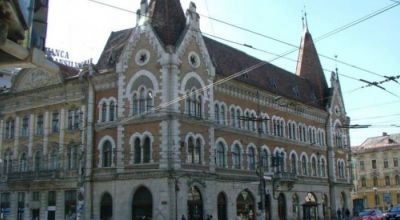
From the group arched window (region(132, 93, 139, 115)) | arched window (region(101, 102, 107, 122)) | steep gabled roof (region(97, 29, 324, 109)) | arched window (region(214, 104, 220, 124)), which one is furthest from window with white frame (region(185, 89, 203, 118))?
arched window (region(101, 102, 107, 122))

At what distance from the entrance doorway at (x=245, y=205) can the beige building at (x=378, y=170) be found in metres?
41.4

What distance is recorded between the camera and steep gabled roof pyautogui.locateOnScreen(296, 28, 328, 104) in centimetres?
6053

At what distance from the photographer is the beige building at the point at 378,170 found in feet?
266

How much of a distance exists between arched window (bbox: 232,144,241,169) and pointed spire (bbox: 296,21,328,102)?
20927 mm

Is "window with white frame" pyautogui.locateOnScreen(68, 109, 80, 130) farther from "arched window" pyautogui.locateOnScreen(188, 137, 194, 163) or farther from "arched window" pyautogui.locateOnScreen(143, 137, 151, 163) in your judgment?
"arched window" pyautogui.locateOnScreen(188, 137, 194, 163)

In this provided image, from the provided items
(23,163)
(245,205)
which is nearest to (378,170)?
(245,205)

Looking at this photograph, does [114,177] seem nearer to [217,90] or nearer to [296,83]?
[217,90]

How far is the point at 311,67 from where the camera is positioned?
61.5 metres

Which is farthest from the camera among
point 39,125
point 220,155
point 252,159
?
point 252,159

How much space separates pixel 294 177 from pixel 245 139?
728cm

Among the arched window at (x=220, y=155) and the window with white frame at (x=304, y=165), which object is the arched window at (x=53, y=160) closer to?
the arched window at (x=220, y=155)

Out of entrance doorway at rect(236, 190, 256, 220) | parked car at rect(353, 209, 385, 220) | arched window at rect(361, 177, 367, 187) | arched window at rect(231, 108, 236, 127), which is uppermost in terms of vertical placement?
arched window at rect(231, 108, 236, 127)

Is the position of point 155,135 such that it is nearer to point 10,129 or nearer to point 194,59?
point 194,59

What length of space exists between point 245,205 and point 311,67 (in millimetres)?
24776
